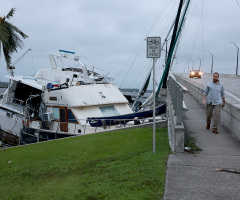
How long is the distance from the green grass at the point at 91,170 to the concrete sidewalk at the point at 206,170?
0.23m

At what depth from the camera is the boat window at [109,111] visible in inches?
613

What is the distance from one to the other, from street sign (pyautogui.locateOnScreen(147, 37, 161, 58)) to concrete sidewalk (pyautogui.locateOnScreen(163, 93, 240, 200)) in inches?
95.8

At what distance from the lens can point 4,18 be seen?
20344 mm

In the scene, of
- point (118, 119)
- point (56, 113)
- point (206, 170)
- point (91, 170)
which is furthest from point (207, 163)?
point (56, 113)

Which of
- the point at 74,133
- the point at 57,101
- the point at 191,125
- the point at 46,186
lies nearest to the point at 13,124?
the point at 57,101

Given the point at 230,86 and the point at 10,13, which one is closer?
the point at 10,13

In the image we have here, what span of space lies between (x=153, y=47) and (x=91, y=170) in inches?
128

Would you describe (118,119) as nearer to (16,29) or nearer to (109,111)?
(109,111)

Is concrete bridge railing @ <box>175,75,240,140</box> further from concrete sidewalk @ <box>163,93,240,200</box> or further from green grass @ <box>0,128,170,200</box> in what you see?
green grass @ <box>0,128,170,200</box>

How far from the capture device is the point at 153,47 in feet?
23.7

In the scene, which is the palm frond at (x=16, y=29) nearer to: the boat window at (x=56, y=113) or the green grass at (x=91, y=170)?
the boat window at (x=56, y=113)

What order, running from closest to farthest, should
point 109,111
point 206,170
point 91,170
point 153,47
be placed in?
1. point 206,170
2. point 91,170
3. point 153,47
4. point 109,111

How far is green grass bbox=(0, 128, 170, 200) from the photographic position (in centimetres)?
486

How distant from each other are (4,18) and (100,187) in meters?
18.5
